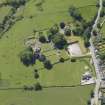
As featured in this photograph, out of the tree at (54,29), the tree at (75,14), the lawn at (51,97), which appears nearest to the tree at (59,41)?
the tree at (54,29)

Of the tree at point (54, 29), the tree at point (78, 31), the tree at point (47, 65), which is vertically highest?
the tree at point (54, 29)

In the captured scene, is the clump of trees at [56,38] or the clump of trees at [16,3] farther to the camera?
the clump of trees at [16,3]

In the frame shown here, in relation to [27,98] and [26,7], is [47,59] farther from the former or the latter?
[26,7]

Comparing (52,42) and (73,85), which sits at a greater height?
(52,42)

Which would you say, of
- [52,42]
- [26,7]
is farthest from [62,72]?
[26,7]

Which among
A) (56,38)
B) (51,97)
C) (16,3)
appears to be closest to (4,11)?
(16,3)

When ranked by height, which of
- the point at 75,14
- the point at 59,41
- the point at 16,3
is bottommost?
the point at 59,41

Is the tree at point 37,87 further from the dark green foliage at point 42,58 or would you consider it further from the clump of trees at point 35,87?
the dark green foliage at point 42,58

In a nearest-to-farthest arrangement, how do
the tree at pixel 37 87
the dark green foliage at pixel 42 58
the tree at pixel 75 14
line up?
the tree at pixel 37 87 < the dark green foliage at pixel 42 58 < the tree at pixel 75 14

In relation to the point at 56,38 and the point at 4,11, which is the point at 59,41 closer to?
the point at 56,38
